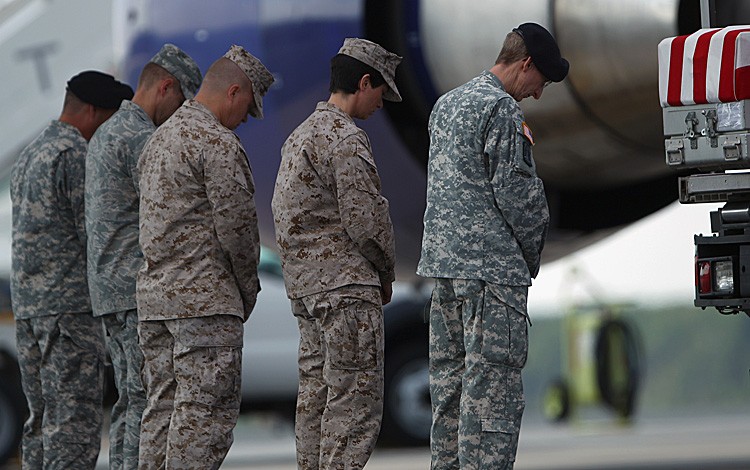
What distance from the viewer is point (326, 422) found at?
574 centimetres

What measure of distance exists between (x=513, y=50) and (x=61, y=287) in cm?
246

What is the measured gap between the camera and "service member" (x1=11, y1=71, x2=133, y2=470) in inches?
276

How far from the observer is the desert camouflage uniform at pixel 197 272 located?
5879mm

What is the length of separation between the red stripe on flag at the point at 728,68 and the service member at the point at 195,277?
1758mm

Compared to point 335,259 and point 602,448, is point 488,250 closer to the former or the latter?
point 335,259

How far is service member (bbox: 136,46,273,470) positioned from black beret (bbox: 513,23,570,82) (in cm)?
111

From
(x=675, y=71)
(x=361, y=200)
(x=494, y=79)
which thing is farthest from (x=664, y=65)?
(x=361, y=200)

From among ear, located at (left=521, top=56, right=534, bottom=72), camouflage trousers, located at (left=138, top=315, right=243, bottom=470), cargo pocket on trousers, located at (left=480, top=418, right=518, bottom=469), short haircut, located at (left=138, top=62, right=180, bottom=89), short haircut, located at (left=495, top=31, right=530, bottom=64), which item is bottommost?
cargo pocket on trousers, located at (left=480, top=418, right=518, bottom=469)

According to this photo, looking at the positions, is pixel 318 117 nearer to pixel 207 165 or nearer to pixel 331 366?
pixel 207 165

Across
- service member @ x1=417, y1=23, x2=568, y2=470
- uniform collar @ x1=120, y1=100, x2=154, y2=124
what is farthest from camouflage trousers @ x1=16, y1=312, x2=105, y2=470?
service member @ x1=417, y1=23, x2=568, y2=470

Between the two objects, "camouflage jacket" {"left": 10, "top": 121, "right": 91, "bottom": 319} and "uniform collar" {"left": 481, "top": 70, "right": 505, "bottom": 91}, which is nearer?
"uniform collar" {"left": 481, "top": 70, "right": 505, "bottom": 91}

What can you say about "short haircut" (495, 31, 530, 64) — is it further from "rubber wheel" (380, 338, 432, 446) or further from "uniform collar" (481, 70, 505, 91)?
"rubber wheel" (380, 338, 432, 446)

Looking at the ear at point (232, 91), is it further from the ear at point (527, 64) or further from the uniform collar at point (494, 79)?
the ear at point (527, 64)

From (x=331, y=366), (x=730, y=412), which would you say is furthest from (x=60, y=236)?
(x=730, y=412)
